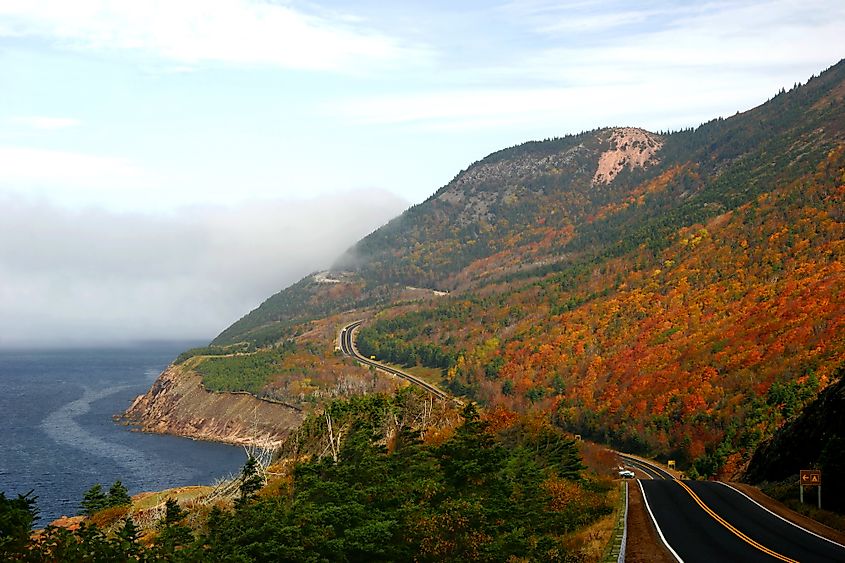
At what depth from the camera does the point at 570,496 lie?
52031 millimetres

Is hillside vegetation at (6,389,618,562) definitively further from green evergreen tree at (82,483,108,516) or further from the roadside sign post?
green evergreen tree at (82,483,108,516)

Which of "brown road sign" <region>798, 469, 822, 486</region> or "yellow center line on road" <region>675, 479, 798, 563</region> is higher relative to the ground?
"brown road sign" <region>798, 469, 822, 486</region>

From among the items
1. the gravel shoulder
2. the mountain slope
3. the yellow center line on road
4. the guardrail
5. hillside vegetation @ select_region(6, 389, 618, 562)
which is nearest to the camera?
the guardrail

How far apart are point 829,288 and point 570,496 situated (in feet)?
397

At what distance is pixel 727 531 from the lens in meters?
40.1

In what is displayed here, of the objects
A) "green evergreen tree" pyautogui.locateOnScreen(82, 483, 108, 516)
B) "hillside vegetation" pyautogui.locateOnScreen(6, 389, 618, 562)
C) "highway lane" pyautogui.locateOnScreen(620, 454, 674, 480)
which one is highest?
"hillside vegetation" pyautogui.locateOnScreen(6, 389, 618, 562)

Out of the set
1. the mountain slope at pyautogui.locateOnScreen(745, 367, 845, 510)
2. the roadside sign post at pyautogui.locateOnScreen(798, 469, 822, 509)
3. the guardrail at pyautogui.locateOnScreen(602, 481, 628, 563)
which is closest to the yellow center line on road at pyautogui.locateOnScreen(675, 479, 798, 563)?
the guardrail at pyautogui.locateOnScreen(602, 481, 628, 563)

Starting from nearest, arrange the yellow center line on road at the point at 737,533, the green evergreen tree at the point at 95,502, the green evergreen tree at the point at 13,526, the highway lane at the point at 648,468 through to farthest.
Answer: the yellow center line on road at the point at 737,533
the green evergreen tree at the point at 13,526
the green evergreen tree at the point at 95,502
the highway lane at the point at 648,468

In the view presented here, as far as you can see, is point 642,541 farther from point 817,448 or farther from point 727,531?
point 817,448

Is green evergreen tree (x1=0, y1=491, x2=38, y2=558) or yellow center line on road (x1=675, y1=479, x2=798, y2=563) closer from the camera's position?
yellow center line on road (x1=675, y1=479, x2=798, y2=563)

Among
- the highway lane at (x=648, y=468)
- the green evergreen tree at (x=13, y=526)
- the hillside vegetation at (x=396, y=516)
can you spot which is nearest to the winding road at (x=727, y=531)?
the hillside vegetation at (x=396, y=516)

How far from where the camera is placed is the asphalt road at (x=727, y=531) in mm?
34500

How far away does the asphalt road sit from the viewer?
34.5 metres

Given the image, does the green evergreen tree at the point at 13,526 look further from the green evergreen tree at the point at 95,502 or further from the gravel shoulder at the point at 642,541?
the green evergreen tree at the point at 95,502
